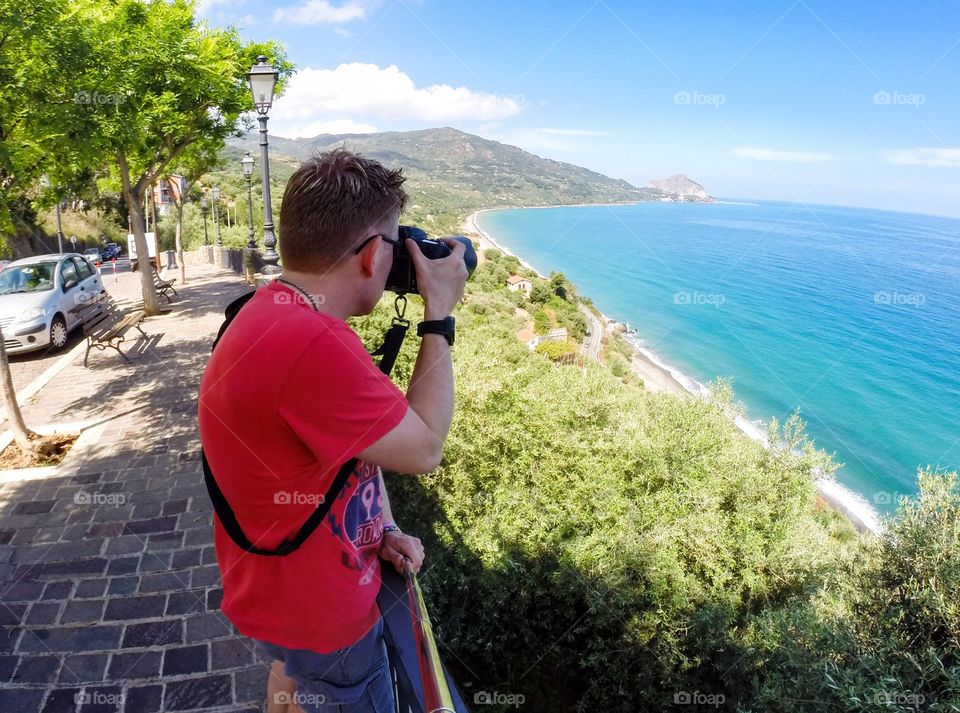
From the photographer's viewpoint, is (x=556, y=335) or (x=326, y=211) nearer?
(x=326, y=211)

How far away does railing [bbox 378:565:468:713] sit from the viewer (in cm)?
120

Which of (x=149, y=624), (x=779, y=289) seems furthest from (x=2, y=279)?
(x=779, y=289)

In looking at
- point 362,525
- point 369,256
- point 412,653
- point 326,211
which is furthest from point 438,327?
point 412,653

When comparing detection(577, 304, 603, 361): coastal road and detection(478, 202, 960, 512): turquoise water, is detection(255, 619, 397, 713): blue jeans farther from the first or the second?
detection(577, 304, 603, 361): coastal road

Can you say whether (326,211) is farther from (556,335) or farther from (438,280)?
(556,335)

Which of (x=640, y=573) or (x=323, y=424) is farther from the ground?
(x=323, y=424)

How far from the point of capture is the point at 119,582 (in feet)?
13.4

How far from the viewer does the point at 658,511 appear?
6.74m

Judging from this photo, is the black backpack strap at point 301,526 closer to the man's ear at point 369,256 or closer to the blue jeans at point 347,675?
the blue jeans at point 347,675

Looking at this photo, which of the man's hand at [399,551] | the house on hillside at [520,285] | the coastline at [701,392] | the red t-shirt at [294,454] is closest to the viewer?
the red t-shirt at [294,454]

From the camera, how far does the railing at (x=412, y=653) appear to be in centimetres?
120

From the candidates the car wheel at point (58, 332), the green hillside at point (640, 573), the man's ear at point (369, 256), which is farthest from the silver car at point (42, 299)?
the man's ear at point (369, 256)

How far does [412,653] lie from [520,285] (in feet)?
173

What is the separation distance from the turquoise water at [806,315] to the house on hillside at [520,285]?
1442 cm
